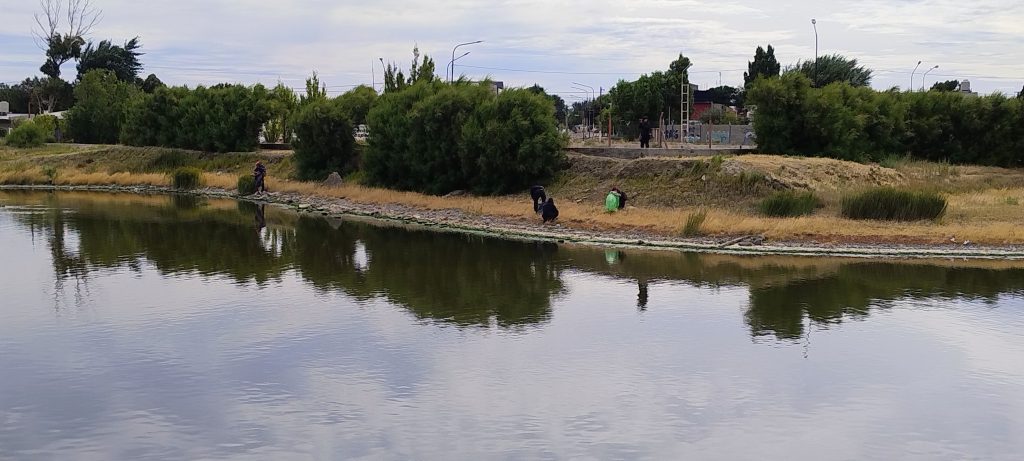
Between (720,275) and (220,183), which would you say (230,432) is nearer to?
(720,275)

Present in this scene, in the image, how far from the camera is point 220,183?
52.8m

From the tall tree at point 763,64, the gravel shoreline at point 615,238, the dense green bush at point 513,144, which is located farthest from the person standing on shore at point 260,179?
the tall tree at point 763,64

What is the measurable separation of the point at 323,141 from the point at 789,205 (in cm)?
2767

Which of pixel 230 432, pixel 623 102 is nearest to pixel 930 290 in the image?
pixel 230 432

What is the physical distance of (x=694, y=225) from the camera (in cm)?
2878

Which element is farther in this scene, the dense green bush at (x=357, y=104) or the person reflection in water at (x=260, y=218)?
the dense green bush at (x=357, y=104)

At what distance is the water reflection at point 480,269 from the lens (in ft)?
64.4

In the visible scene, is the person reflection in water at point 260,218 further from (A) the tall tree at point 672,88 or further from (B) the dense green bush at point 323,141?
(A) the tall tree at point 672,88

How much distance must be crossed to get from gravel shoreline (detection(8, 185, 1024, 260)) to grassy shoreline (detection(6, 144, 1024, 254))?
20 cm

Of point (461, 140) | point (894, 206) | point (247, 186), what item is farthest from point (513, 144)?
point (247, 186)

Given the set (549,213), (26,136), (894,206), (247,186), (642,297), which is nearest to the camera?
(642,297)

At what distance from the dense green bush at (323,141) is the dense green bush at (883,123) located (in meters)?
22.1

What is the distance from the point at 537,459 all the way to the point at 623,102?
65227mm

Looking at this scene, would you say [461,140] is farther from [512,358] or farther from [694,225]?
[512,358]
